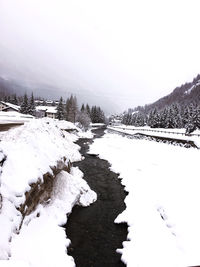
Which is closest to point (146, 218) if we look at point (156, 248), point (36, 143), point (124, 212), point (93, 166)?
point (124, 212)

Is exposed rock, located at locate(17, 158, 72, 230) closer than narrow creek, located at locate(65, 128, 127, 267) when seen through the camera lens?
No

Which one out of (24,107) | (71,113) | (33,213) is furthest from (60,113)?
(33,213)

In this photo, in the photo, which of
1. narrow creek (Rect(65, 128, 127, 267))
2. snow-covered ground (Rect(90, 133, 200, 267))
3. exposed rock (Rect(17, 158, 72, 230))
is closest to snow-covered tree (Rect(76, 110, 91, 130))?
snow-covered ground (Rect(90, 133, 200, 267))

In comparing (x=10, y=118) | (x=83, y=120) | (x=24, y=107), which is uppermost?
(x=24, y=107)

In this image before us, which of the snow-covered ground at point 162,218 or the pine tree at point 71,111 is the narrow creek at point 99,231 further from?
the pine tree at point 71,111

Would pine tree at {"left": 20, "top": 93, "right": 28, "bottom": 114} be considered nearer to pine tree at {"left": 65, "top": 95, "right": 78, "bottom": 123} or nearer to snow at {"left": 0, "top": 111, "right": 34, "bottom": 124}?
pine tree at {"left": 65, "top": 95, "right": 78, "bottom": 123}

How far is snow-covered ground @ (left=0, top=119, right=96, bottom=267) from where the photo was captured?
601cm

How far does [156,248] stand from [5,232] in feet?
19.7

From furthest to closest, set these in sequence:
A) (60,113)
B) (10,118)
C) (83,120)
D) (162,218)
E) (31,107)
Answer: (83,120) < (60,113) < (31,107) < (10,118) < (162,218)

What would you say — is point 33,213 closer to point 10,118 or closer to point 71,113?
point 10,118

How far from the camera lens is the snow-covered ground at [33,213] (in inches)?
237

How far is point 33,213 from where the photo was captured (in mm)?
7973

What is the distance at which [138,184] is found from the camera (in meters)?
14.1

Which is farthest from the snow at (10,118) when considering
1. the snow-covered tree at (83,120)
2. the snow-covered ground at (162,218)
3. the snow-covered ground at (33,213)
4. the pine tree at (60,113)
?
the snow-covered tree at (83,120)
